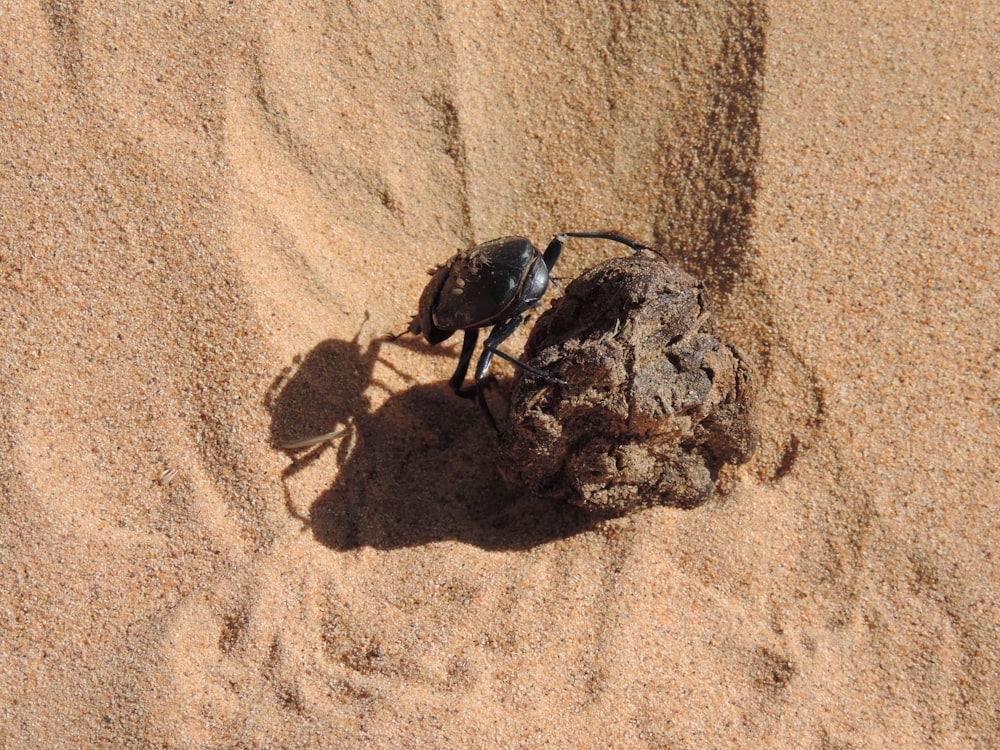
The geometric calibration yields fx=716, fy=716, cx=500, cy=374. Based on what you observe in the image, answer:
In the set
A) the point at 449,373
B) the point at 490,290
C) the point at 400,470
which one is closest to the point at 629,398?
the point at 490,290

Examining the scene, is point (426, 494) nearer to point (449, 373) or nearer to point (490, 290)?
point (449, 373)

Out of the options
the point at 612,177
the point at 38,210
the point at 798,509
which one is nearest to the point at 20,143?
the point at 38,210

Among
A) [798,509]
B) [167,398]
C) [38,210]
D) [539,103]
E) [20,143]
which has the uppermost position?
[20,143]

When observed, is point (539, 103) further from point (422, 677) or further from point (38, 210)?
point (422, 677)

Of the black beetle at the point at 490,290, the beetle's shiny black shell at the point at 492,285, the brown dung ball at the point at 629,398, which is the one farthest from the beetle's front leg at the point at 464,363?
the brown dung ball at the point at 629,398

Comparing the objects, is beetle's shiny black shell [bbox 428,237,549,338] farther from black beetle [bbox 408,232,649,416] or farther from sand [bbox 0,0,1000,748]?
sand [bbox 0,0,1000,748]

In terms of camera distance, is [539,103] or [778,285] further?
[539,103]

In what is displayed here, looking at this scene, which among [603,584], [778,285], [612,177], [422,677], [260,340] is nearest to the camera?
[422,677]
